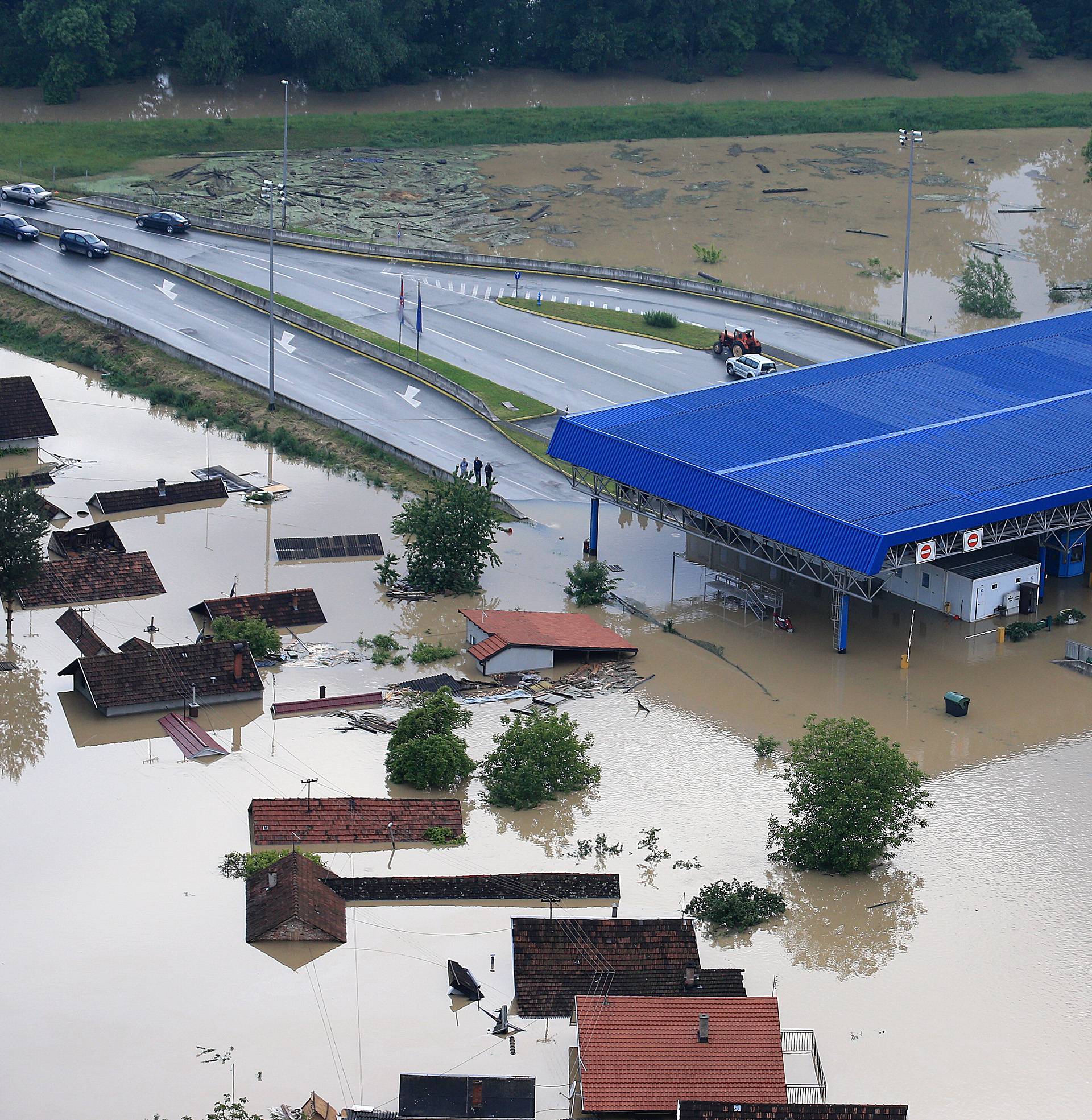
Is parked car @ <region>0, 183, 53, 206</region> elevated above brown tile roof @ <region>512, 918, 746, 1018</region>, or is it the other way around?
parked car @ <region>0, 183, 53, 206</region>

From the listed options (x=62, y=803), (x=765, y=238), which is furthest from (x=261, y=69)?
(x=62, y=803)

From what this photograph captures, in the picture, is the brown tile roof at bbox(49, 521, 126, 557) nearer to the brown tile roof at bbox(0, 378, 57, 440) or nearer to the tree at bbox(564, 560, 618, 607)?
the brown tile roof at bbox(0, 378, 57, 440)

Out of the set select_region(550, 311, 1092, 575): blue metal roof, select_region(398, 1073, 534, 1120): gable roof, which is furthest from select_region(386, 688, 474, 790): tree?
select_region(398, 1073, 534, 1120): gable roof

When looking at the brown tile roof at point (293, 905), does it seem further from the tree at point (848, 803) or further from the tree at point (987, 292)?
the tree at point (987, 292)

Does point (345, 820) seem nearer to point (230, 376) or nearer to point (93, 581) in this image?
point (93, 581)

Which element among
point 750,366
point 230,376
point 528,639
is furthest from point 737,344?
point 528,639

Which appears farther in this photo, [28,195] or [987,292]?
[28,195]
